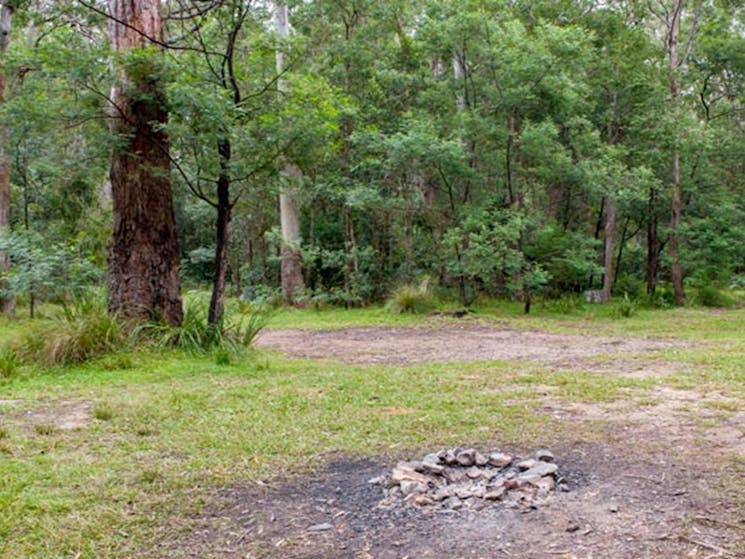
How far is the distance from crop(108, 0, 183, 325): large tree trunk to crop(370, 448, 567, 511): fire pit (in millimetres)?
4983

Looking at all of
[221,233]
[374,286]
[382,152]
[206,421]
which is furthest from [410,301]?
[206,421]

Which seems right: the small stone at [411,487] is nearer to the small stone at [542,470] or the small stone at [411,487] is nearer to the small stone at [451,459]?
the small stone at [451,459]

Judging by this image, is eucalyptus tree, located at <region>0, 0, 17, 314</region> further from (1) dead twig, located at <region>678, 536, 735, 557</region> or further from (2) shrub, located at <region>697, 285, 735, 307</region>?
(2) shrub, located at <region>697, 285, 735, 307</region>

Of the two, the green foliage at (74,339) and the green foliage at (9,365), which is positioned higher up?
the green foliage at (74,339)

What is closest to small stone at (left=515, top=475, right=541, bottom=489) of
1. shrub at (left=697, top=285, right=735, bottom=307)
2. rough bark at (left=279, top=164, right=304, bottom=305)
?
rough bark at (left=279, top=164, right=304, bottom=305)

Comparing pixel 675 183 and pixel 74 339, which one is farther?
pixel 675 183

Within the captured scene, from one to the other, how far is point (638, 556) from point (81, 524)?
2.16 metres

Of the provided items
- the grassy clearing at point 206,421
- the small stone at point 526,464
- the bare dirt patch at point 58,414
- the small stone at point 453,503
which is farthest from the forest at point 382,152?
the small stone at point 453,503

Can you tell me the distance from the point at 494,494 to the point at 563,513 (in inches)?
12.1

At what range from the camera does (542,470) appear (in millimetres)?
3164

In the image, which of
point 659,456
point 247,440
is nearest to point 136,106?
point 247,440

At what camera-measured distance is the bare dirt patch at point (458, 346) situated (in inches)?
297

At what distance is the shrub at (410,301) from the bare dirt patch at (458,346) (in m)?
1.84

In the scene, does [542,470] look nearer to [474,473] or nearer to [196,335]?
[474,473]
